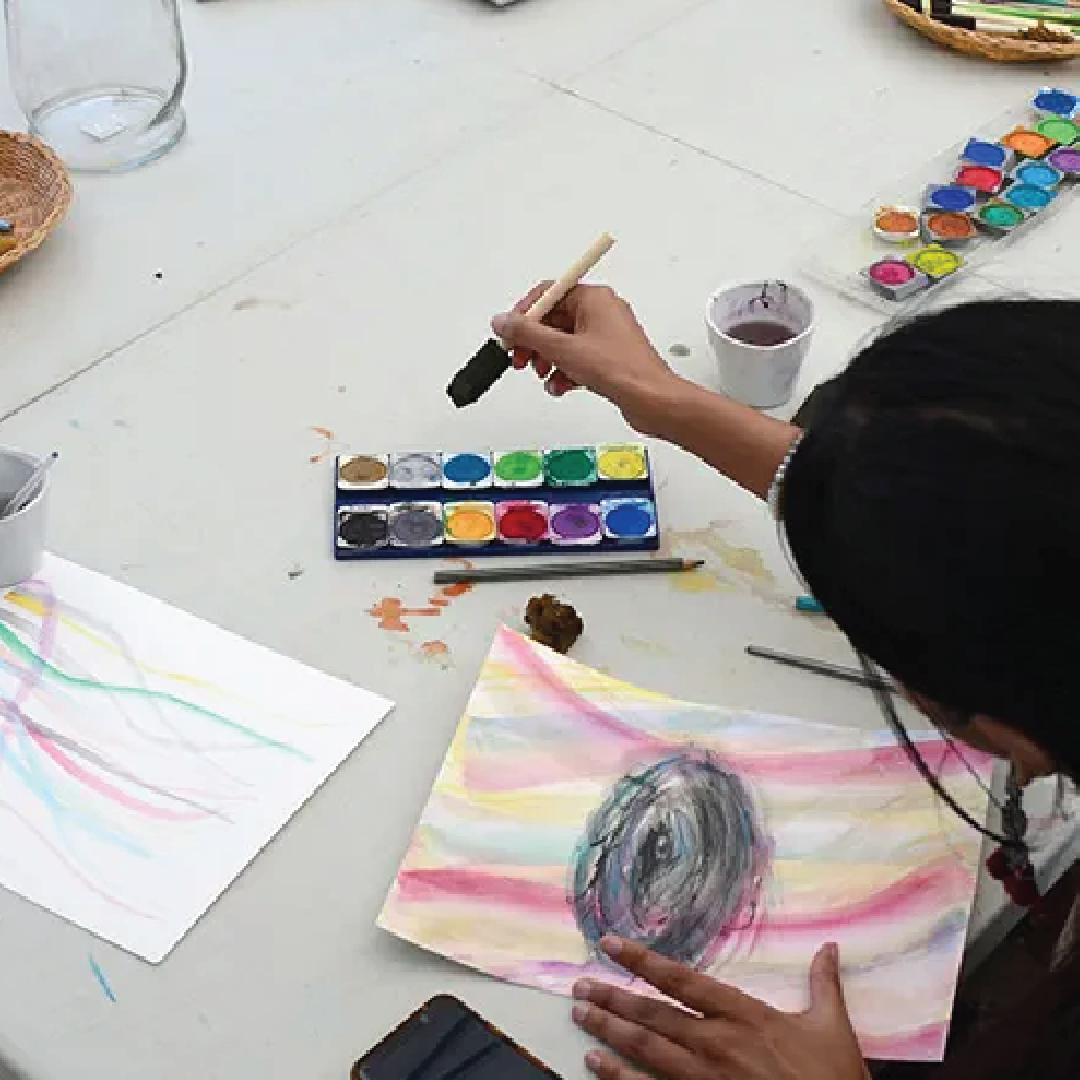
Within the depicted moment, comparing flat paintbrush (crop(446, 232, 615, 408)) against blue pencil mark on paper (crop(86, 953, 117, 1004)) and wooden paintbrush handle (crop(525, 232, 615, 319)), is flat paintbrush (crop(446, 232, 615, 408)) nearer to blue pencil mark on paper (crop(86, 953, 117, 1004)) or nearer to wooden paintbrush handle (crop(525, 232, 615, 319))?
wooden paintbrush handle (crop(525, 232, 615, 319))

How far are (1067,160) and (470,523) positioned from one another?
0.66 meters

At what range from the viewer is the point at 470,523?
99 centimetres

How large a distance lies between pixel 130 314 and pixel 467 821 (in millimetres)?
547

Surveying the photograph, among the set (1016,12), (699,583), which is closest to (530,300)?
(699,583)

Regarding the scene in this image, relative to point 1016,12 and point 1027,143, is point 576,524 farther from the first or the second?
point 1016,12

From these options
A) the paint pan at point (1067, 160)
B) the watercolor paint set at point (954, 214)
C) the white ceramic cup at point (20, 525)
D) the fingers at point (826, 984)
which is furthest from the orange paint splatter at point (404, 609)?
the paint pan at point (1067, 160)

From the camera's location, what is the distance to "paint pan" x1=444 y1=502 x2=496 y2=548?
0.98 meters

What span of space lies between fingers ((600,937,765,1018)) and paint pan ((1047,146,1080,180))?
83 cm

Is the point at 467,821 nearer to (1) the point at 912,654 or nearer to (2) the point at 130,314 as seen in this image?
(1) the point at 912,654

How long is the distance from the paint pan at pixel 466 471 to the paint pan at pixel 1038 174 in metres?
0.56

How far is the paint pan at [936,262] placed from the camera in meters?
1.20

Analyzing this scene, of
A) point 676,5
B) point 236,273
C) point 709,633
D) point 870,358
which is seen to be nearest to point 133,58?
point 236,273

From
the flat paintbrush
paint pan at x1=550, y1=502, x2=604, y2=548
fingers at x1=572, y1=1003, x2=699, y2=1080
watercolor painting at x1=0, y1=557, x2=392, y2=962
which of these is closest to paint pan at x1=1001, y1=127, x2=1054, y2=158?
the flat paintbrush

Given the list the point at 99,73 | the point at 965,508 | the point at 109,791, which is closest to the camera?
the point at 965,508
